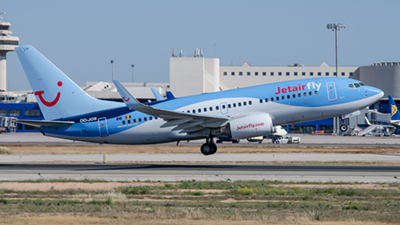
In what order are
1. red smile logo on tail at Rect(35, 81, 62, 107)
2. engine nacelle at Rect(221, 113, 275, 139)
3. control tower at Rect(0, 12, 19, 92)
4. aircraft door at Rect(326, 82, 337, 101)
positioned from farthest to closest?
control tower at Rect(0, 12, 19, 92), red smile logo on tail at Rect(35, 81, 62, 107), aircraft door at Rect(326, 82, 337, 101), engine nacelle at Rect(221, 113, 275, 139)

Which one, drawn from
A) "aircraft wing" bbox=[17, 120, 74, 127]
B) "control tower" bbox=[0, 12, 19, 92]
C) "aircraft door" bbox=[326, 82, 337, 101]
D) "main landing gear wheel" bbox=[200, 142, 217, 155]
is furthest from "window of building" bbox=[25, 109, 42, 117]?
"aircraft door" bbox=[326, 82, 337, 101]

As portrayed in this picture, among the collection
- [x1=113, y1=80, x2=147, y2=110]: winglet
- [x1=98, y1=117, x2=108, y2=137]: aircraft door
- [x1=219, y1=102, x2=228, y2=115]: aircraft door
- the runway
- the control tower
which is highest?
the control tower

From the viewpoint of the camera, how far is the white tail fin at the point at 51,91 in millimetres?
37688

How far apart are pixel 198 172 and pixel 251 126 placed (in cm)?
553

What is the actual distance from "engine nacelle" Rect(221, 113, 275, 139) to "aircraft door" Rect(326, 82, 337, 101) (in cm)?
479

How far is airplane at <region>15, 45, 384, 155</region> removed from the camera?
1421 inches

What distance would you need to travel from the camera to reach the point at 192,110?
37312mm

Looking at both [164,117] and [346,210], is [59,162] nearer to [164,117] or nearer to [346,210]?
[164,117]

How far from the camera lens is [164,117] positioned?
3581cm

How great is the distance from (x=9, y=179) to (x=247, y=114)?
16.8 metres

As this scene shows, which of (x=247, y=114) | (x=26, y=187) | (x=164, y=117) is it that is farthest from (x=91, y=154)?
(x=26, y=187)

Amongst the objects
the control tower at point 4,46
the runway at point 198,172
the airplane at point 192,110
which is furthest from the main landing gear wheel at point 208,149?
the control tower at point 4,46

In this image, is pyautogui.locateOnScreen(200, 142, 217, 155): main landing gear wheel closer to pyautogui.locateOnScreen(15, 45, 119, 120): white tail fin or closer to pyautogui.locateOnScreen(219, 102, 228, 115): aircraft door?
pyautogui.locateOnScreen(219, 102, 228, 115): aircraft door

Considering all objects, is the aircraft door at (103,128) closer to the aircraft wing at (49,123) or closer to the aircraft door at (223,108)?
the aircraft wing at (49,123)
